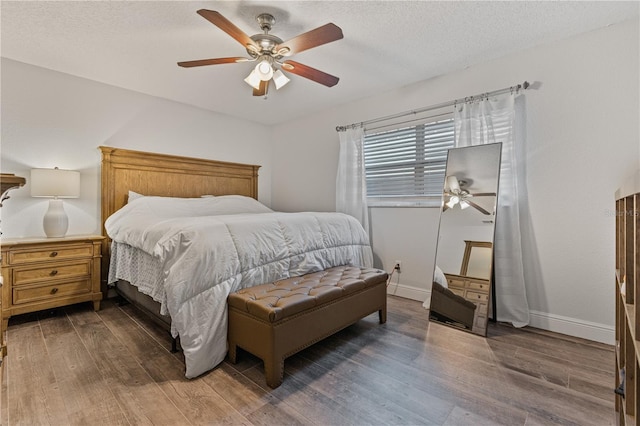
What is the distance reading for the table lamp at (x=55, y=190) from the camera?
272cm

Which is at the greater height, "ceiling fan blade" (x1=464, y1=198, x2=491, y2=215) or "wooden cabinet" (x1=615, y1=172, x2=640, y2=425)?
"ceiling fan blade" (x1=464, y1=198, x2=491, y2=215)

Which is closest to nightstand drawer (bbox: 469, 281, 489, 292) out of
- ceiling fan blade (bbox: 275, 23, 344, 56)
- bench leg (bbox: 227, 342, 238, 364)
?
bench leg (bbox: 227, 342, 238, 364)

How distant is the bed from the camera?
6.01 feet

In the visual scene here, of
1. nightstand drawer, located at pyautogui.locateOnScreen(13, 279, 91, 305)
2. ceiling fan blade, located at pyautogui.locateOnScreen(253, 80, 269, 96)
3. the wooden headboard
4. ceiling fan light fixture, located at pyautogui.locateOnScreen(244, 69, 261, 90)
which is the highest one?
ceiling fan blade, located at pyautogui.locateOnScreen(253, 80, 269, 96)

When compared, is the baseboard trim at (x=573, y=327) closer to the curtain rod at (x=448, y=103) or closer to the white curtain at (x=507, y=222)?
the white curtain at (x=507, y=222)

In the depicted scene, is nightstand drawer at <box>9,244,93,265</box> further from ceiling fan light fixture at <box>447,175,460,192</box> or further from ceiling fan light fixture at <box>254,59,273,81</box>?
ceiling fan light fixture at <box>447,175,460,192</box>

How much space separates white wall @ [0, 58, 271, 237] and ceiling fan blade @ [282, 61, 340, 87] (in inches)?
88.5

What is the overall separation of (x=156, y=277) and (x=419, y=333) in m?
2.02

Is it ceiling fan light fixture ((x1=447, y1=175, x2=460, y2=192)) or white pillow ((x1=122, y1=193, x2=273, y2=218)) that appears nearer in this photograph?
ceiling fan light fixture ((x1=447, y1=175, x2=460, y2=192))

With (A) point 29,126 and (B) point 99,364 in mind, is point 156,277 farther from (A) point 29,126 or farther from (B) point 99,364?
(A) point 29,126

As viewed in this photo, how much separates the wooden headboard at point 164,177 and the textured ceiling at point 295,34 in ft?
2.79

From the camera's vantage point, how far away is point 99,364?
193cm

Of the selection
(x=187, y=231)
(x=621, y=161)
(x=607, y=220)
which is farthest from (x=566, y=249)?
(x=187, y=231)

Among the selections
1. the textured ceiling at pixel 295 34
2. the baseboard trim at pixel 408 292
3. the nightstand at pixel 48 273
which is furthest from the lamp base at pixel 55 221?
the baseboard trim at pixel 408 292
